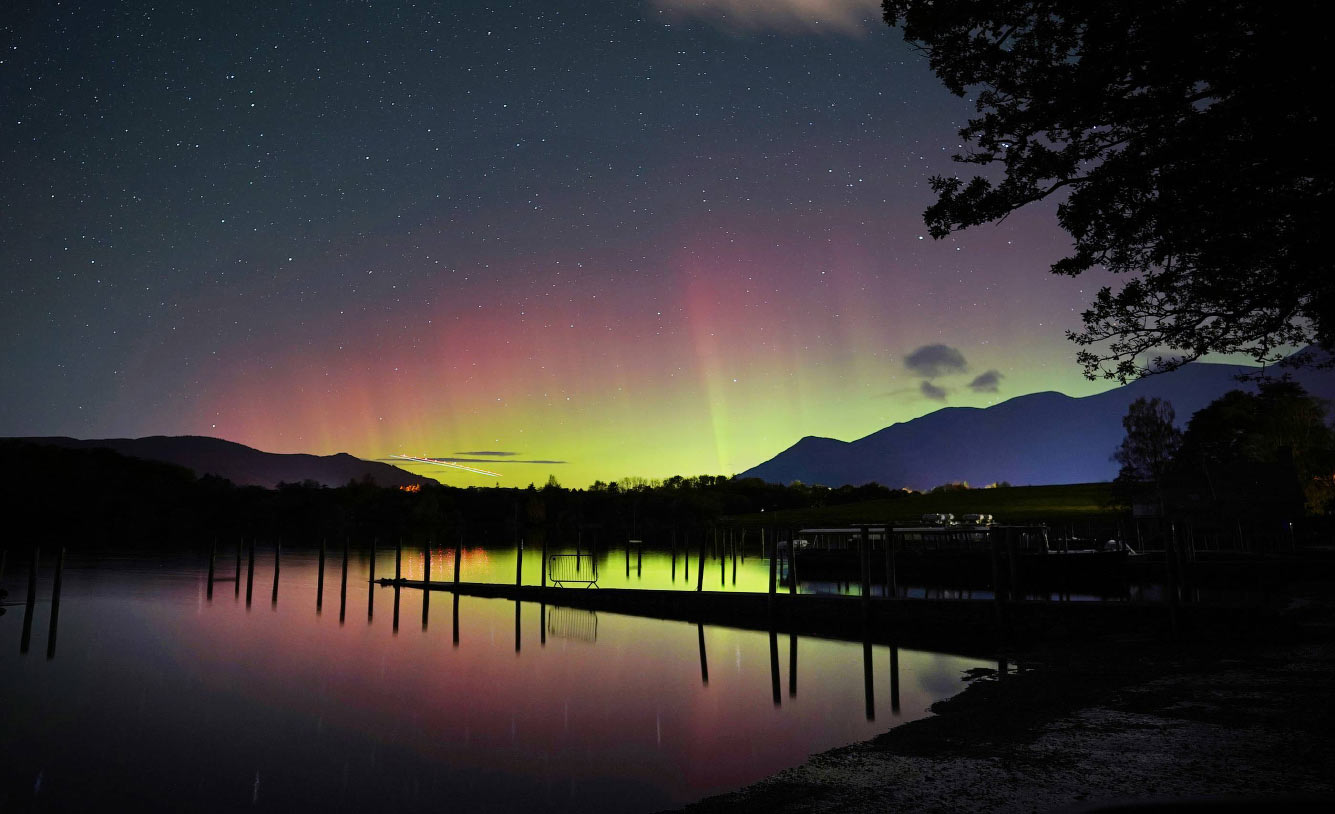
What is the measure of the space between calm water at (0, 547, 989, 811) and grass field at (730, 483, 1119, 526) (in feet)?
210

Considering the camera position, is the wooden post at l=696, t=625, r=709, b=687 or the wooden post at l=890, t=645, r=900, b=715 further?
the wooden post at l=696, t=625, r=709, b=687

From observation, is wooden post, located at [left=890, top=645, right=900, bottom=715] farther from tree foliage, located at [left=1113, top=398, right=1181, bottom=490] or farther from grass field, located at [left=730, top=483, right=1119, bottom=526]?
grass field, located at [left=730, top=483, right=1119, bottom=526]

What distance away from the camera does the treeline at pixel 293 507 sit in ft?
344

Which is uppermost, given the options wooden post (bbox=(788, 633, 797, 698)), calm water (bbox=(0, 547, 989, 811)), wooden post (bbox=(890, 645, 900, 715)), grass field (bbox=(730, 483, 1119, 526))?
grass field (bbox=(730, 483, 1119, 526))

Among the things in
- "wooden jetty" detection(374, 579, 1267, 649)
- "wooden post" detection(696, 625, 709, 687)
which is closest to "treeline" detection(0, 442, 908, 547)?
"wooden jetty" detection(374, 579, 1267, 649)

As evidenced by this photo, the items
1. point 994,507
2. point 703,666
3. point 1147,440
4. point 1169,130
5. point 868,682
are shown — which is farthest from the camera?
point 994,507

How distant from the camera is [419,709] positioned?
63.1ft

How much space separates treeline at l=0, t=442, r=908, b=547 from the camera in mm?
104938

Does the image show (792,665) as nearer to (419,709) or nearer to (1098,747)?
(419,709)

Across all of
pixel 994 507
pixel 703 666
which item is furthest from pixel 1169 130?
pixel 994 507

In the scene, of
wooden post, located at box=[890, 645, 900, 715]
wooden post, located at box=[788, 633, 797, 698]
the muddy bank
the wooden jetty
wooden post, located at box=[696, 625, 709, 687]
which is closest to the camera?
the muddy bank

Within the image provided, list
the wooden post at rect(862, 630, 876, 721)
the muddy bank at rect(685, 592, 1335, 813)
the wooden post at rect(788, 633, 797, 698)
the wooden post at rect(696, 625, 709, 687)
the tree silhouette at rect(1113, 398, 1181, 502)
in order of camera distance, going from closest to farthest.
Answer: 1. the muddy bank at rect(685, 592, 1335, 813)
2. the wooden post at rect(862, 630, 876, 721)
3. the wooden post at rect(788, 633, 797, 698)
4. the wooden post at rect(696, 625, 709, 687)
5. the tree silhouette at rect(1113, 398, 1181, 502)

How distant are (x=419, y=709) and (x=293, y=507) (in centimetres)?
14185

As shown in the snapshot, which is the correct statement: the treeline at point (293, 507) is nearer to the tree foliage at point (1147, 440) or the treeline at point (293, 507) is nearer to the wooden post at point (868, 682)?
the tree foliage at point (1147, 440)
